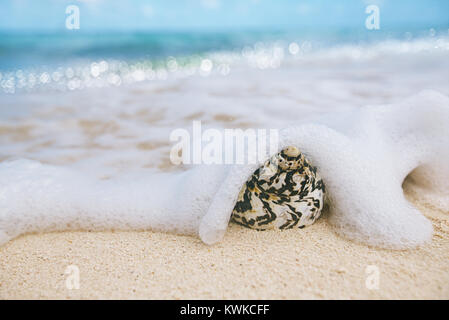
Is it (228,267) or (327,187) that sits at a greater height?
(327,187)

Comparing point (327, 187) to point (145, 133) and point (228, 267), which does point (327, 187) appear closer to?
point (228, 267)

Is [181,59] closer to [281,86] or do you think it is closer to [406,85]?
[281,86]

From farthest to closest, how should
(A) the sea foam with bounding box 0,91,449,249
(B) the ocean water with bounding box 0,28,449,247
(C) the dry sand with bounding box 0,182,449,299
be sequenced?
(B) the ocean water with bounding box 0,28,449,247, (A) the sea foam with bounding box 0,91,449,249, (C) the dry sand with bounding box 0,182,449,299

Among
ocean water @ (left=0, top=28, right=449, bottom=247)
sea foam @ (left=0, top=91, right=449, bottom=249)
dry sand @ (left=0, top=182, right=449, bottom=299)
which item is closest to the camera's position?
dry sand @ (left=0, top=182, right=449, bottom=299)

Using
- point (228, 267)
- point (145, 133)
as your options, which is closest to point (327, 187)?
point (228, 267)

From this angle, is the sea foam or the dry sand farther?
the sea foam

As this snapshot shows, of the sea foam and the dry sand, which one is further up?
the sea foam
